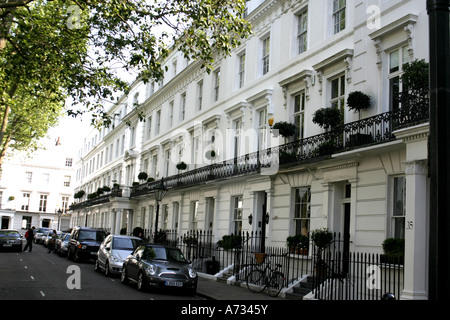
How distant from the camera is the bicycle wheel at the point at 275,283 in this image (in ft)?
48.0

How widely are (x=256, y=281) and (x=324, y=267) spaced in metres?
2.78

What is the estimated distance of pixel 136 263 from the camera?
15297 millimetres

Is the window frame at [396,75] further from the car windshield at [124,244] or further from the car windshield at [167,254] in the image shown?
the car windshield at [124,244]

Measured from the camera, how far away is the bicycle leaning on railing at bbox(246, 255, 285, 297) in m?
14.7

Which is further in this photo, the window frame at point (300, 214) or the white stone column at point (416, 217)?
the window frame at point (300, 214)

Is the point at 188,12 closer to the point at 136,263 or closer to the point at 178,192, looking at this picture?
the point at 136,263

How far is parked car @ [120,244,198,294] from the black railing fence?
235cm

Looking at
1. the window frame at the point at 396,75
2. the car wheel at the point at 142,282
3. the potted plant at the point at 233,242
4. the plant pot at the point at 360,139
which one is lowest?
the car wheel at the point at 142,282

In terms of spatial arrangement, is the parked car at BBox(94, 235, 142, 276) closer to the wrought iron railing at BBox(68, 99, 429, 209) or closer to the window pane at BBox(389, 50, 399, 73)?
the wrought iron railing at BBox(68, 99, 429, 209)

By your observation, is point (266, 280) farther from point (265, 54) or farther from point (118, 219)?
point (118, 219)

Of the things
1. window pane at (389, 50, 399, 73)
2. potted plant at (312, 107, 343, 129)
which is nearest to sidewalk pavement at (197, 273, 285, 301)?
potted plant at (312, 107, 343, 129)

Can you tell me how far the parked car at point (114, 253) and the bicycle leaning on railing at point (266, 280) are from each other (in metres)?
5.27

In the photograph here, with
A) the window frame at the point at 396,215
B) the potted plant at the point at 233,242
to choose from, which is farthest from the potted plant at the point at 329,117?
the potted plant at the point at 233,242

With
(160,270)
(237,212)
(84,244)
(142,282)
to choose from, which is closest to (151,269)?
(160,270)
